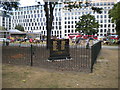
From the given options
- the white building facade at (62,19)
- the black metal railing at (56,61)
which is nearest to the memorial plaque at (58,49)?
the black metal railing at (56,61)

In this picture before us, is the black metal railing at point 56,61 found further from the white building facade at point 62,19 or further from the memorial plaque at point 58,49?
the white building facade at point 62,19

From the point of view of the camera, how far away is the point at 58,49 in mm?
10016

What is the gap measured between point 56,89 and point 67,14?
111 m

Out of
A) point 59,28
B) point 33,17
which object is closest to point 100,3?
point 59,28

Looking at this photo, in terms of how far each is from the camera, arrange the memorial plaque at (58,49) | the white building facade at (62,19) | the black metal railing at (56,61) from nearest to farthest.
→ the black metal railing at (56,61), the memorial plaque at (58,49), the white building facade at (62,19)

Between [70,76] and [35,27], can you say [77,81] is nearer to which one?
[70,76]

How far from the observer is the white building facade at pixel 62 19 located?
347 feet

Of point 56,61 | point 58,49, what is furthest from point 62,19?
point 56,61

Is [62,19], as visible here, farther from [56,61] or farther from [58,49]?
[56,61]

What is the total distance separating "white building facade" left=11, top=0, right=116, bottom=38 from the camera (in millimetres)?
105875

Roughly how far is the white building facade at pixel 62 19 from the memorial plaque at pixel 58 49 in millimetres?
96224

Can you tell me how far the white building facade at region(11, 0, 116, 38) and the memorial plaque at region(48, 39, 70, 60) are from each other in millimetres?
96224

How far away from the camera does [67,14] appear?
11362cm

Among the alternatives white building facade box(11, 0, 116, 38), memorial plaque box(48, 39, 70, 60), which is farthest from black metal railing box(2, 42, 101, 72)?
white building facade box(11, 0, 116, 38)
